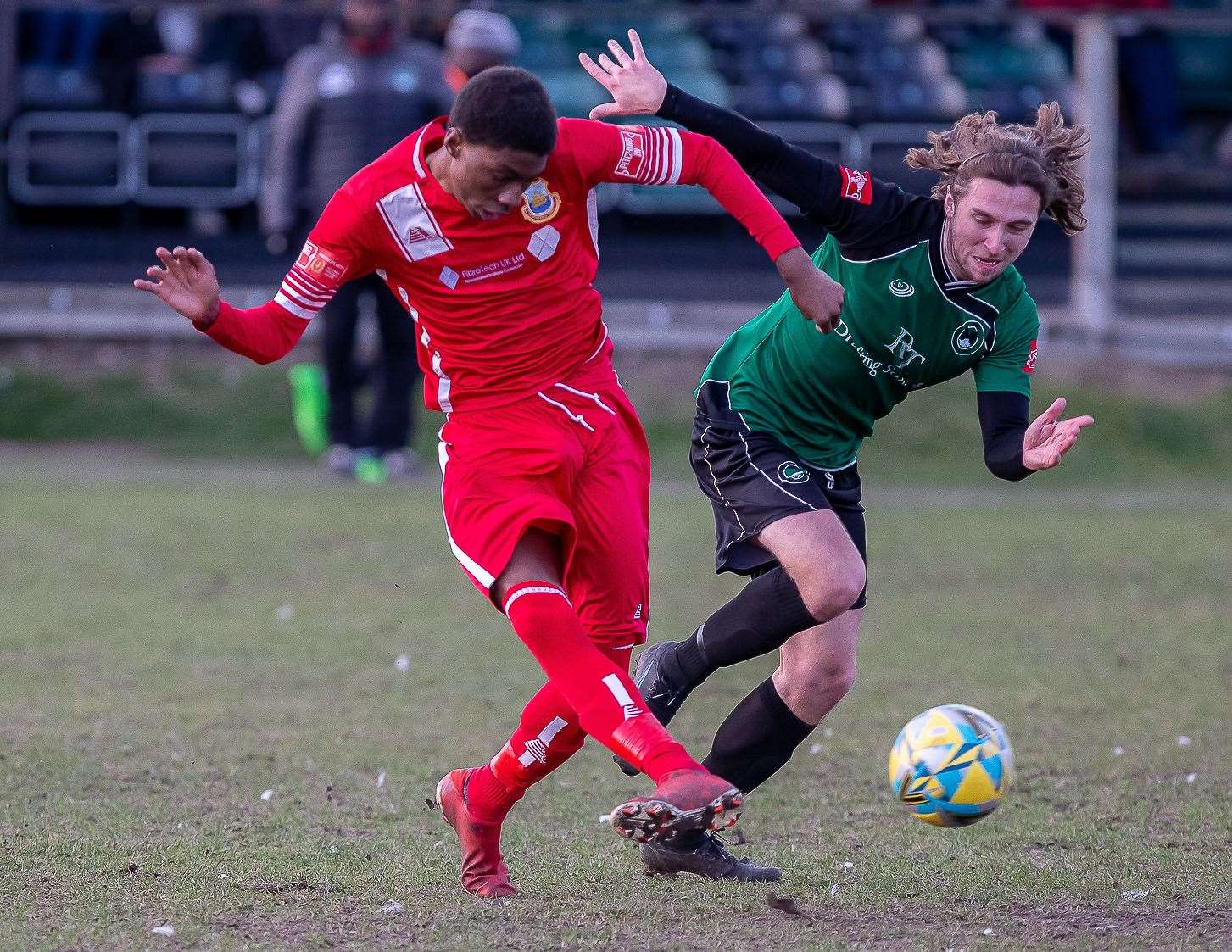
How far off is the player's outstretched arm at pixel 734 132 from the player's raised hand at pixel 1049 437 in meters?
0.78

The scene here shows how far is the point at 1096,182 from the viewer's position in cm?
1332

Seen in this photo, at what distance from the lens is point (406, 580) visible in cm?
826

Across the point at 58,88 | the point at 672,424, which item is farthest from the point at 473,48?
the point at 58,88

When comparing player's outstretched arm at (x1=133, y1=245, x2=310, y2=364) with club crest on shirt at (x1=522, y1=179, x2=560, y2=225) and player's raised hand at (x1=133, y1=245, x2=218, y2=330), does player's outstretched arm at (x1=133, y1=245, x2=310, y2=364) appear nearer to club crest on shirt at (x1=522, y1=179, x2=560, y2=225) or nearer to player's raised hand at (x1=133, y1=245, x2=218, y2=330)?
player's raised hand at (x1=133, y1=245, x2=218, y2=330)

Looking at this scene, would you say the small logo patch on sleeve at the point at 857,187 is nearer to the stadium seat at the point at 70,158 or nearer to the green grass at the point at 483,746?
the green grass at the point at 483,746

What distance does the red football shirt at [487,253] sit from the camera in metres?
4.04

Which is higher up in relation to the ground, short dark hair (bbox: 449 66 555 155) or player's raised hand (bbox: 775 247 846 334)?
short dark hair (bbox: 449 66 555 155)

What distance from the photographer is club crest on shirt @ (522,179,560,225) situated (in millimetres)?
4098

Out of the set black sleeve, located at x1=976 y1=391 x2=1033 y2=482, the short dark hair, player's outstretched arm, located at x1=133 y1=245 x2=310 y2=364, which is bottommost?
black sleeve, located at x1=976 y1=391 x2=1033 y2=482

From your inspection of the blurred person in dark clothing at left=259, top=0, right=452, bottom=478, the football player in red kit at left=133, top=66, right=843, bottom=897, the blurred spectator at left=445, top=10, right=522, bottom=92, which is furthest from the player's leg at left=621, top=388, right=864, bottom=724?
the blurred spectator at left=445, top=10, right=522, bottom=92

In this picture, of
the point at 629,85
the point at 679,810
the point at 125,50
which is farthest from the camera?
the point at 125,50

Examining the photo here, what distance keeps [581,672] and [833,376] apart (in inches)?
45.0

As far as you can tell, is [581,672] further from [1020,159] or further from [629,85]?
[1020,159]

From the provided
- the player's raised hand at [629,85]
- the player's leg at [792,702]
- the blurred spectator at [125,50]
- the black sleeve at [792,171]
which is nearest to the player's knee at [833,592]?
the player's leg at [792,702]
